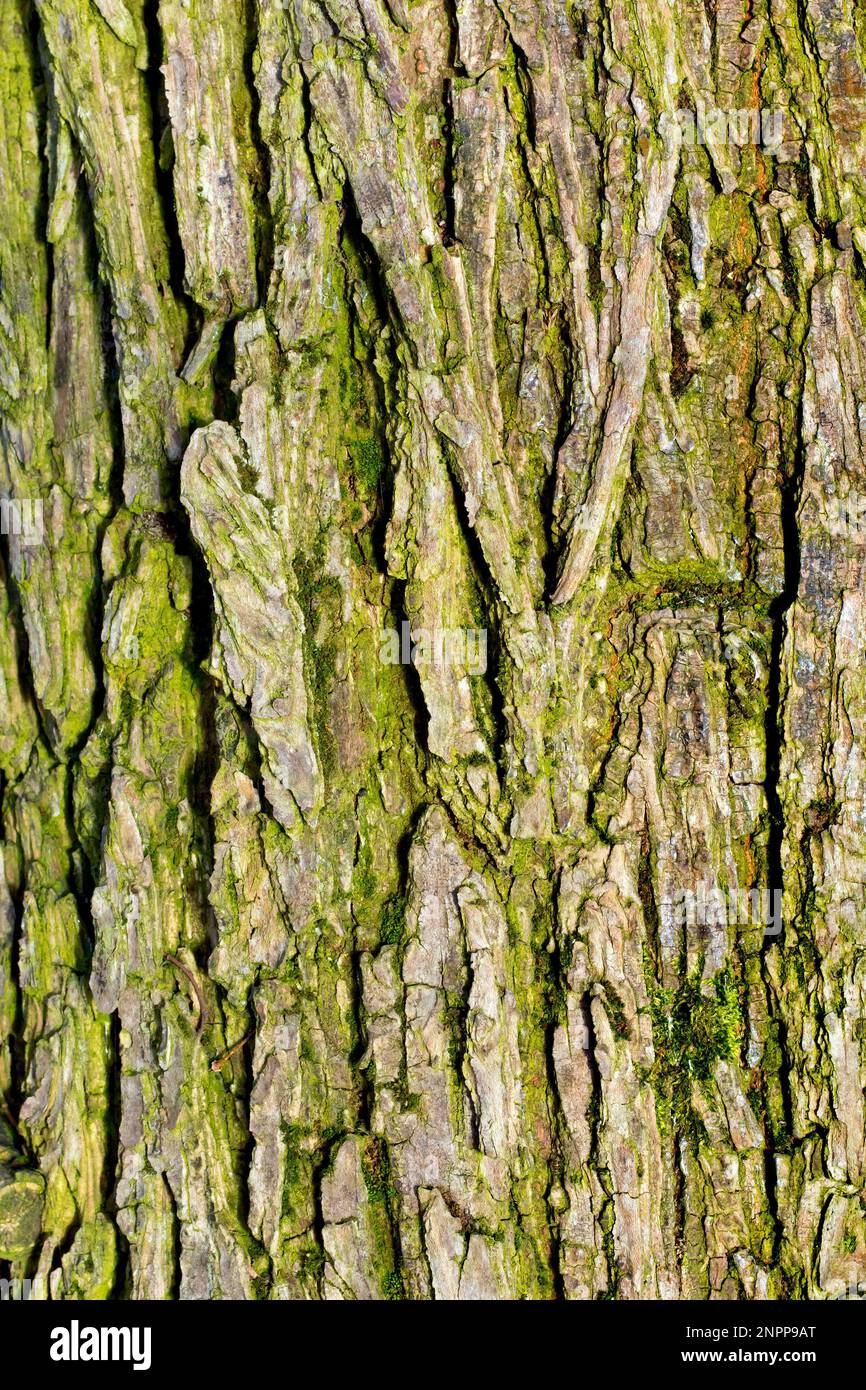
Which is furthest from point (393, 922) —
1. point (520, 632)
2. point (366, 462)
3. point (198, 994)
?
point (366, 462)

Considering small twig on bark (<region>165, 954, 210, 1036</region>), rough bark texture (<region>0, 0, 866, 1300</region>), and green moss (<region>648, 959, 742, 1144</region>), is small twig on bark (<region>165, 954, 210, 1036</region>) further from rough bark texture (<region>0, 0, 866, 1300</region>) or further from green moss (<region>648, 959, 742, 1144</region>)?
green moss (<region>648, 959, 742, 1144</region>)

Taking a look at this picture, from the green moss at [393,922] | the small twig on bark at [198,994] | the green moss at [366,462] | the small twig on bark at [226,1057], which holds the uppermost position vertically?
the green moss at [366,462]

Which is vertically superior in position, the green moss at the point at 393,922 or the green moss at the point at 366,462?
the green moss at the point at 366,462

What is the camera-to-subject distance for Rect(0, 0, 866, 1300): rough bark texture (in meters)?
1.82

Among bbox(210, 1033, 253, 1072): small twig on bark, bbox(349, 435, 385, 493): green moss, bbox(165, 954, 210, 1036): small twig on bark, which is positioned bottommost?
bbox(210, 1033, 253, 1072): small twig on bark

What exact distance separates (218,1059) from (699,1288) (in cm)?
85

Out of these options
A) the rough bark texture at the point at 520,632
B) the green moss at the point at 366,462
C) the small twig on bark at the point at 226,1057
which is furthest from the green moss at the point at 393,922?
the green moss at the point at 366,462

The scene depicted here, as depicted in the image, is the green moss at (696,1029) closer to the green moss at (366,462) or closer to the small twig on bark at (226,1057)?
the small twig on bark at (226,1057)

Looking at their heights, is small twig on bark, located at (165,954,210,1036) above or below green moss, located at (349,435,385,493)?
below

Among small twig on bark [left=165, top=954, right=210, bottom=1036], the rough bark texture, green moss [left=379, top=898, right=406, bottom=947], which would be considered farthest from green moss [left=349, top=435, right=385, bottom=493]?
small twig on bark [left=165, top=954, right=210, bottom=1036]

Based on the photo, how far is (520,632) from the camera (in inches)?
71.9

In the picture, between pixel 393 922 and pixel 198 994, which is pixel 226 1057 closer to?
pixel 198 994

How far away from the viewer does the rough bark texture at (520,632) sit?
1818 mm

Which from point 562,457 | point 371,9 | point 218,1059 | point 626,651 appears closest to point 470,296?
point 562,457
